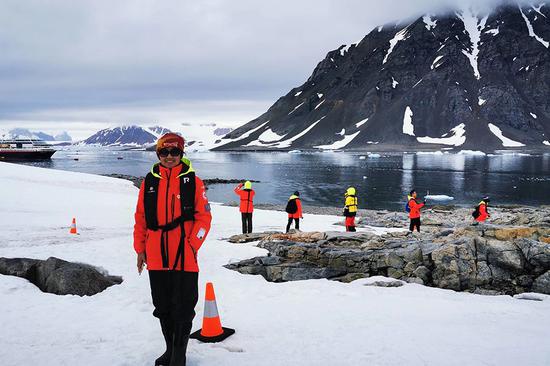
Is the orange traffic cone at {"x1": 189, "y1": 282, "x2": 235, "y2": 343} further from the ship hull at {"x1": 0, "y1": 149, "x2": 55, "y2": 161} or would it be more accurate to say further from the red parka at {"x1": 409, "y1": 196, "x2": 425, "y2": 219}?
the ship hull at {"x1": 0, "y1": 149, "x2": 55, "y2": 161}

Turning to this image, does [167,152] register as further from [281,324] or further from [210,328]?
[281,324]

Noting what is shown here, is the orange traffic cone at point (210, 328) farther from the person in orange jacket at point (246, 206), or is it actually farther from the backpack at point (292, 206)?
the backpack at point (292, 206)

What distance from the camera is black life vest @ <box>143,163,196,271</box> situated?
5.16 m

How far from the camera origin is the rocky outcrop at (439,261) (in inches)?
377

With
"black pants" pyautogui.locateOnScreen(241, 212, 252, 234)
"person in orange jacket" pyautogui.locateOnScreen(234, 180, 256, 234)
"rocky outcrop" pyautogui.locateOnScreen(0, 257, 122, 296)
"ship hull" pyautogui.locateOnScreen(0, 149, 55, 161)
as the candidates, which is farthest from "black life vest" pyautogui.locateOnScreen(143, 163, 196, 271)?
"ship hull" pyautogui.locateOnScreen(0, 149, 55, 161)

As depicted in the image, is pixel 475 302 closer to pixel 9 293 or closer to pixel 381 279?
pixel 381 279

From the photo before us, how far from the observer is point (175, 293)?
17.1ft

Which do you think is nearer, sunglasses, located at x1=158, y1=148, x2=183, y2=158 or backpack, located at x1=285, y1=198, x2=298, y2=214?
sunglasses, located at x1=158, y1=148, x2=183, y2=158

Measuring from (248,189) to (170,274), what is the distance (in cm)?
1336

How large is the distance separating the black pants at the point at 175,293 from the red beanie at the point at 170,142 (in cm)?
161

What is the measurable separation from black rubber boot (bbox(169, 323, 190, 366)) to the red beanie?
2275 mm

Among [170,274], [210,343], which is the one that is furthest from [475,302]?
[170,274]

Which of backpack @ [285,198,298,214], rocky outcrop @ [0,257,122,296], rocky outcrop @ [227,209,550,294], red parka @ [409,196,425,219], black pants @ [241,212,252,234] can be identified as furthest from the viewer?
red parka @ [409,196,425,219]

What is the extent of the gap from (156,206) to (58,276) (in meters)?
4.67
